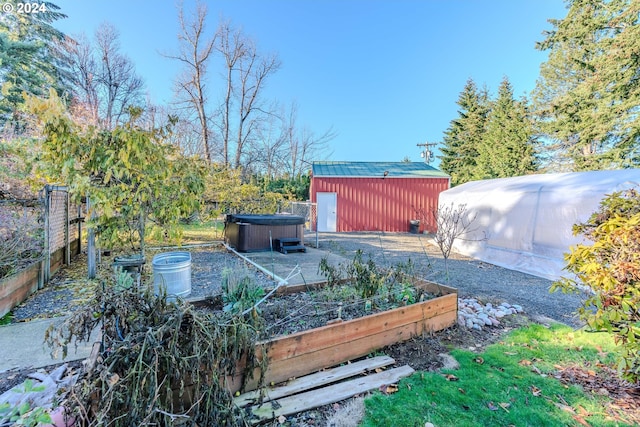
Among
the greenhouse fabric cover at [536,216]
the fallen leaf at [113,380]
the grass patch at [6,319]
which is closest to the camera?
the fallen leaf at [113,380]

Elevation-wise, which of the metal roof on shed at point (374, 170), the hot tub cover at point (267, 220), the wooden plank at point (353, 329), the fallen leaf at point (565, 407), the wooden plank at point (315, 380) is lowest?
the fallen leaf at point (565, 407)

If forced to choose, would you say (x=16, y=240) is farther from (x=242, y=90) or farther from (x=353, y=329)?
(x=242, y=90)

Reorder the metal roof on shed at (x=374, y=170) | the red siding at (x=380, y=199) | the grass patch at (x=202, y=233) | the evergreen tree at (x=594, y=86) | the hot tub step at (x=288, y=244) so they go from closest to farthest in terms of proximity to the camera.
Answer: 1. the hot tub step at (x=288, y=244)
2. the grass patch at (x=202, y=233)
3. the evergreen tree at (x=594, y=86)
4. the red siding at (x=380, y=199)
5. the metal roof on shed at (x=374, y=170)

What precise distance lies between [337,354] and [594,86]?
659 inches

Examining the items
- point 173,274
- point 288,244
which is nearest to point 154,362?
point 173,274

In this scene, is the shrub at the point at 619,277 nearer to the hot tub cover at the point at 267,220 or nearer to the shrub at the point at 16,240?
the shrub at the point at 16,240

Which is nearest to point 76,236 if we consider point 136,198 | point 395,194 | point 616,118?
point 136,198

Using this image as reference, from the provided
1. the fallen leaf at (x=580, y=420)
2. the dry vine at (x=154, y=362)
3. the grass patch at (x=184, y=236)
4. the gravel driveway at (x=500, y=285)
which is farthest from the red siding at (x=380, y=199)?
the dry vine at (x=154, y=362)

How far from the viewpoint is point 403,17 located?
11695 mm

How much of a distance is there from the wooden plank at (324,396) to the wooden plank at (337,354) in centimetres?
17

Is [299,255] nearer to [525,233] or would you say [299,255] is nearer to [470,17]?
[525,233]

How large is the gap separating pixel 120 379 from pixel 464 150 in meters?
21.9

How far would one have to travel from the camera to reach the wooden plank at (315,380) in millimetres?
1805

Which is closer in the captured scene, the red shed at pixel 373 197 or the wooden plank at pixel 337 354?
the wooden plank at pixel 337 354
